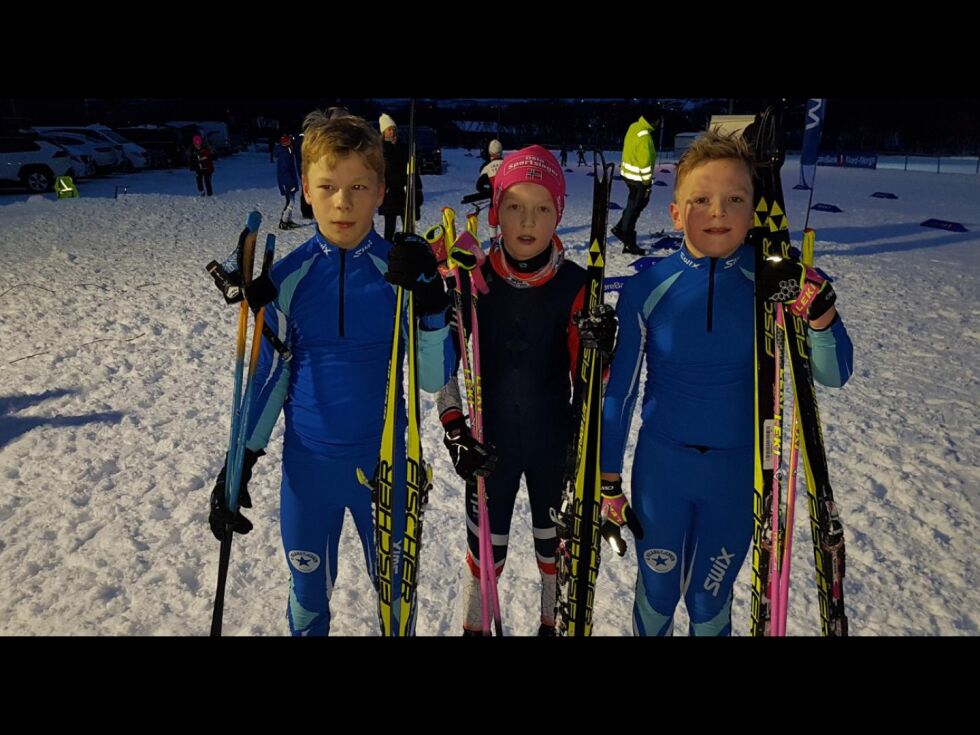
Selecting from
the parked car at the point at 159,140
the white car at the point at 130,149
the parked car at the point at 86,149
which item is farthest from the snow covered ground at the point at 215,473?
the parked car at the point at 159,140

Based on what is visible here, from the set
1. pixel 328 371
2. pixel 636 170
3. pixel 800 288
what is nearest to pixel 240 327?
pixel 328 371

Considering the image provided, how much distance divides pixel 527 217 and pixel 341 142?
0.71 m

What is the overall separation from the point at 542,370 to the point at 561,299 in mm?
297

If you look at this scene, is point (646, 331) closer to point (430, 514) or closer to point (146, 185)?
point (430, 514)

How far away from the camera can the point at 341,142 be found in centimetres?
215

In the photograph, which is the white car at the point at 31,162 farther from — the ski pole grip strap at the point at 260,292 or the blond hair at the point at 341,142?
the ski pole grip strap at the point at 260,292

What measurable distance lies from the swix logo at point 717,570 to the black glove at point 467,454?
35.7 inches

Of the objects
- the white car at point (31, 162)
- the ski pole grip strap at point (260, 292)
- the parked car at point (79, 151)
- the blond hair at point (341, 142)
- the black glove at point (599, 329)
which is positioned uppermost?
the parked car at point (79, 151)

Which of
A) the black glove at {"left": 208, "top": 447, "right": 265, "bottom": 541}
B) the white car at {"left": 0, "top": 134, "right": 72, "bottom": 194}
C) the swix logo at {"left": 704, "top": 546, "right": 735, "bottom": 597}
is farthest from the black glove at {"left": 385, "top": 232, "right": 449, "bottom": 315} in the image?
the white car at {"left": 0, "top": 134, "right": 72, "bottom": 194}

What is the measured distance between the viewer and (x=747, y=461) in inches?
90.7

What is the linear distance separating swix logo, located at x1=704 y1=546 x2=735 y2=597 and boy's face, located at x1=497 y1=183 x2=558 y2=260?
4.39ft

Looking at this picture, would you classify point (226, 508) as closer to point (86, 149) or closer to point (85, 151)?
point (85, 151)

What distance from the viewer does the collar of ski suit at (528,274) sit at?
2.42 m
